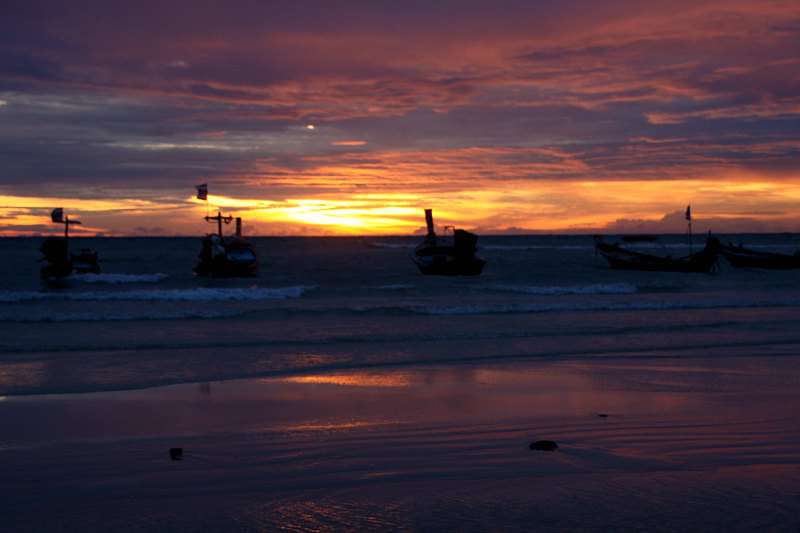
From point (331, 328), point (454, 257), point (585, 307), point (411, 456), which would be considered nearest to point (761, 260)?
point (454, 257)

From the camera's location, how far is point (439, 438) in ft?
26.0

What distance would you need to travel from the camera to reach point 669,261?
5150 centimetres

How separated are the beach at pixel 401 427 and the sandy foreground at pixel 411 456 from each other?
1.0 inches

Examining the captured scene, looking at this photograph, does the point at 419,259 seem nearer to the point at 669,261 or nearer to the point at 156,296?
the point at 669,261

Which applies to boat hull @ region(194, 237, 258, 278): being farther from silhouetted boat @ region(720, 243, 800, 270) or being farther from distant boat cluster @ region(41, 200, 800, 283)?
silhouetted boat @ region(720, 243, 800, 270)

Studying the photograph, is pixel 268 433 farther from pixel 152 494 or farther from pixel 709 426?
pixel 709 426

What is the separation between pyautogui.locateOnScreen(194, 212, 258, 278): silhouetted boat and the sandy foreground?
120 ft

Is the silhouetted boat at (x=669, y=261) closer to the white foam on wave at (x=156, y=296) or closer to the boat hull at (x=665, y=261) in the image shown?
the boat hull at (x=665, y=261)

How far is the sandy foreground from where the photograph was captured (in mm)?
5598

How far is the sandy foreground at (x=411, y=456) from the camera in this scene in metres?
5.60

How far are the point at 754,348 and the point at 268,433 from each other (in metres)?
10.8

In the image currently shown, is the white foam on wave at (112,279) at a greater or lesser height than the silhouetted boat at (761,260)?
lesser

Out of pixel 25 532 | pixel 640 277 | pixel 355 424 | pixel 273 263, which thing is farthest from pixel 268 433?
pixel 273 263

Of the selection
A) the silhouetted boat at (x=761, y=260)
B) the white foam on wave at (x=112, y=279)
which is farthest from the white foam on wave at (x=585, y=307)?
the silhouetted boat at (x=761, y=260)
